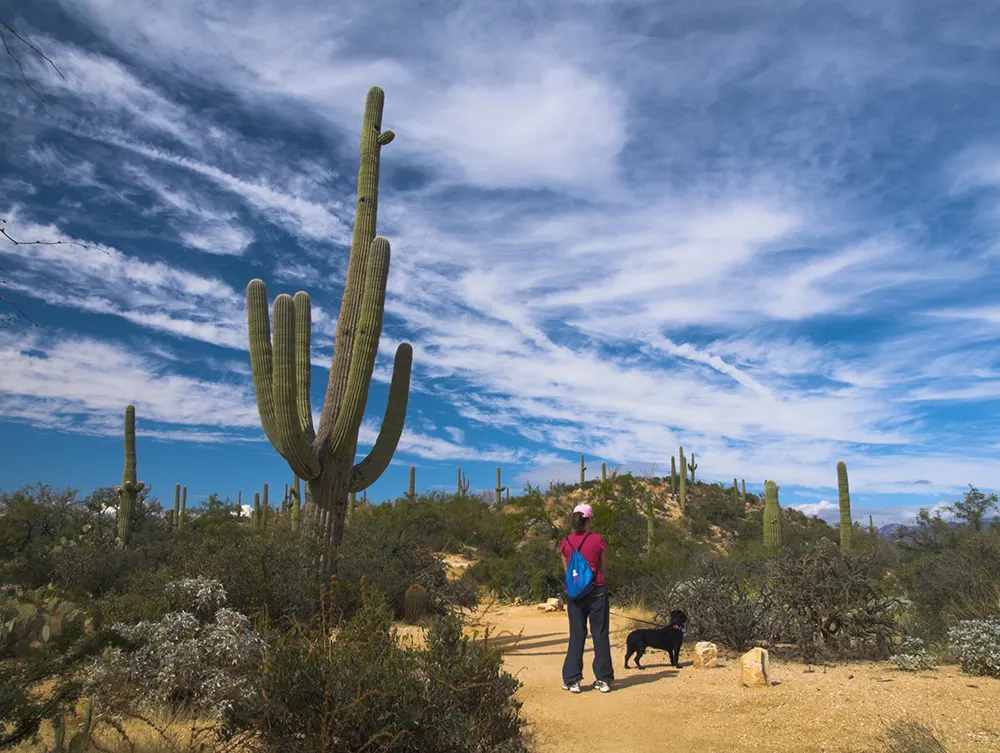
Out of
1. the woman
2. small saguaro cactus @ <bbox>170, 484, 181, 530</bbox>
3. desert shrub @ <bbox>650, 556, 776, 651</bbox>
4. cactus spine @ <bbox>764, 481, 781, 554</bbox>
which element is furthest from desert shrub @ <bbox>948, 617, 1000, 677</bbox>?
small saguaro cactus @ <bbox>170, 484, 181, 530</bbox>

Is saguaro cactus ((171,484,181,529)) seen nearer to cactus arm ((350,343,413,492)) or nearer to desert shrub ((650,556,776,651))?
cactus arm ((350,343,413,492))

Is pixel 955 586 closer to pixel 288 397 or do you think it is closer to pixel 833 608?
pixel 833 608

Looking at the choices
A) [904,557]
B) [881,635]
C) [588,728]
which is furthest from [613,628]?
[904,557]

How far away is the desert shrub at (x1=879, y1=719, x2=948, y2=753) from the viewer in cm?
405

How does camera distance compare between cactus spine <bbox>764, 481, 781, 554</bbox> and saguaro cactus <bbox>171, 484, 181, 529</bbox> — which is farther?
saguaro cactus <bbox>171, 484, 181, 529</bbox>

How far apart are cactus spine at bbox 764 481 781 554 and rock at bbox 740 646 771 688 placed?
11.8 meters

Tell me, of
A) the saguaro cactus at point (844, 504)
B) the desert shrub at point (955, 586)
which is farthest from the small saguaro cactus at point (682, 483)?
the desert shrub at point (955, 586)

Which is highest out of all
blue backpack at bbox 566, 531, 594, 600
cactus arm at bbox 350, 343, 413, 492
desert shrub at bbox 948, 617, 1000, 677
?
cactus arm at bbox 350, 343, 413, 492

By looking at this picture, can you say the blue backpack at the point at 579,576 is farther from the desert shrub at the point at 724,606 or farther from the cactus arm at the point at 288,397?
the cactus arm at the point at 288,397

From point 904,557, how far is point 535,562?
27.7 feet

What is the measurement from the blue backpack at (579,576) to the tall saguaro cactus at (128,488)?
44.5ft

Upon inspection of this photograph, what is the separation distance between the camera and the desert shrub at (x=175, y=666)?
4.82 metres

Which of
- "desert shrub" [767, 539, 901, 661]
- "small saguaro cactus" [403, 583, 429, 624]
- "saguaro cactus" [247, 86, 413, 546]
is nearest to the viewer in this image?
"desert shrub" [767, 539, 901, 661]

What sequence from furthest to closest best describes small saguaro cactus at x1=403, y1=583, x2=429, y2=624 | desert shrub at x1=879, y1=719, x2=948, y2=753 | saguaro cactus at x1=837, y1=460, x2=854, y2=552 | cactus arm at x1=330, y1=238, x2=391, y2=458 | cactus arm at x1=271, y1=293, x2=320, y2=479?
saguaro cactus at x1=837, y1=460, x2=854, y2=552 → small saguaro cactus at x1=403, y1=583, x2=429, y2=624 → cactus arm at x1=330, y1=238, x2=391, y2=458 → cactus arm at x1=271, y1=293, x2=320, y2=479 → desert shrub at x1=879, y1=719, x2=948, y2=753
